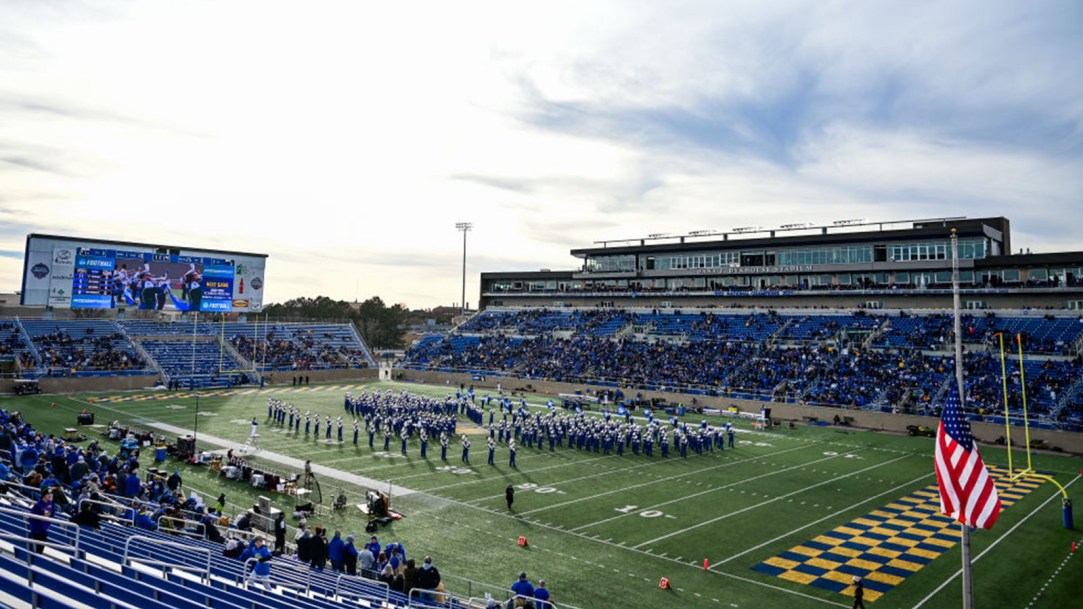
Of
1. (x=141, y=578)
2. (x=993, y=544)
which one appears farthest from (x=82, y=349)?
(x=993, y=544)

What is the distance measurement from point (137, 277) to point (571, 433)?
3427 centimetres

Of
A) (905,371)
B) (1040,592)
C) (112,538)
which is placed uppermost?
(905,371)

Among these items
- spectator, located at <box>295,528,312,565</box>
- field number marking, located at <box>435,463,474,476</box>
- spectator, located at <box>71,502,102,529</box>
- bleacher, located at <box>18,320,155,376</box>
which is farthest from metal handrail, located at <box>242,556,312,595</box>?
bleacher, located at <box>18,320,155,376</box>

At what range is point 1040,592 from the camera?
44.0ft

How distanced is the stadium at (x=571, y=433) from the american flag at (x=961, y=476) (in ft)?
7.86

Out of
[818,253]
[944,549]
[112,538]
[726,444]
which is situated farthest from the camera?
[818,253]

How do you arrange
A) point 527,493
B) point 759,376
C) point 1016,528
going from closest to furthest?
1. point 1016,528
2. point 527,493
3. point 759,376

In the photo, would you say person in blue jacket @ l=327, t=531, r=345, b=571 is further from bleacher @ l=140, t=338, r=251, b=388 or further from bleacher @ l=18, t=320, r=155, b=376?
bleacher @ l=140, t=338, r=251, b=388

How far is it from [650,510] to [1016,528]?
363 inches

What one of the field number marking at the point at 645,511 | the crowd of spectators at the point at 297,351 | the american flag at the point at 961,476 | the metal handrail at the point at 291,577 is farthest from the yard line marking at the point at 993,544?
the crowd of spectators at the point at 297,351

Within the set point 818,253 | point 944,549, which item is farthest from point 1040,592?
point 818,253

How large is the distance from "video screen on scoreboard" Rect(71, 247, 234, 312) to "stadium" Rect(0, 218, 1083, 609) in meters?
0.14

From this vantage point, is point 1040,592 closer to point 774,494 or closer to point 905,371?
point 774,494

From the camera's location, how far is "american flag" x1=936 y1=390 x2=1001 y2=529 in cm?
965
